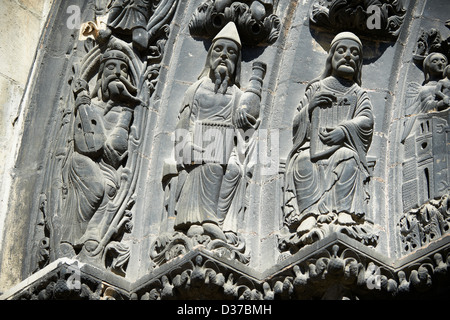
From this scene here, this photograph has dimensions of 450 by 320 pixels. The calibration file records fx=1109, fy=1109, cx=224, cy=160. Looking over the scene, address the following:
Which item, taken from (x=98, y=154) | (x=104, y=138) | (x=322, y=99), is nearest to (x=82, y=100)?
(x=104, y=138)

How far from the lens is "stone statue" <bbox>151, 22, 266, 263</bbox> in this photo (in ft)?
30.7

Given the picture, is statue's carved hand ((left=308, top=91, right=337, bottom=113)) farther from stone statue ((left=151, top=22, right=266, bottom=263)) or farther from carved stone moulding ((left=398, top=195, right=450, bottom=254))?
carved stone moulding ((left=398, top=195, right=450, bottom=254))

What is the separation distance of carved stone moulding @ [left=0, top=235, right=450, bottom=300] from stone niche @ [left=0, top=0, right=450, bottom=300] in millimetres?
12

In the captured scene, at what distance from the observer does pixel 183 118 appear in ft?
32.8

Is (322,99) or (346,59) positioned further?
(346,59)

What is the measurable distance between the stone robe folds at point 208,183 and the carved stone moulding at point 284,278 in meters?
0.46

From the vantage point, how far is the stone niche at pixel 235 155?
9.08 metres

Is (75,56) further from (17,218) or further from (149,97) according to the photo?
(17,218)

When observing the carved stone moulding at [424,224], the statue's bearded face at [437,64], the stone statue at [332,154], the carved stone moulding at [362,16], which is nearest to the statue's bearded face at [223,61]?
the stone statue at [332,154]

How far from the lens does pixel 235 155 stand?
32.2 feet

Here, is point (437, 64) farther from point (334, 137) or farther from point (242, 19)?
point (242, 19)

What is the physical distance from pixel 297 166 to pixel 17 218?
266cm

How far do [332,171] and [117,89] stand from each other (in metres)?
2.12

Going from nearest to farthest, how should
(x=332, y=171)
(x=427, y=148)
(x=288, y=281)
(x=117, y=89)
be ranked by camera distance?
(x=288, y=281)
(x=332, y=171)
(x=427, y=148)
(x=117, y=89)
